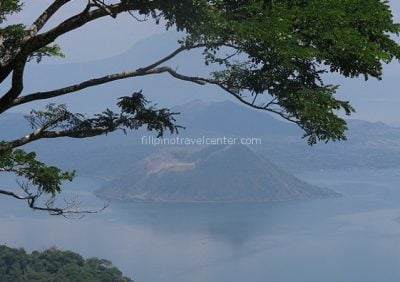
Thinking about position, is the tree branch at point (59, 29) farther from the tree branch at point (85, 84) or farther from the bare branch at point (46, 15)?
the tree branch at point (85, 84)

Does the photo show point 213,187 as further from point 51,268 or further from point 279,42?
point 279,42

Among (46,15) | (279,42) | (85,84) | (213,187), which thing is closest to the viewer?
(279,42)

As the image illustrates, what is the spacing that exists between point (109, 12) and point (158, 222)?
122340 mm

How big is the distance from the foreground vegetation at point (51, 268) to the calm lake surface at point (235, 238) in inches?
1527

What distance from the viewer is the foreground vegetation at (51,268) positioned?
37562 mm

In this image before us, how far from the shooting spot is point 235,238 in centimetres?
10719

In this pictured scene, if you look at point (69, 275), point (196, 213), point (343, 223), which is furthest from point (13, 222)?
point (69, 275)

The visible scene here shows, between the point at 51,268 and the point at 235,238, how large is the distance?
70337mm

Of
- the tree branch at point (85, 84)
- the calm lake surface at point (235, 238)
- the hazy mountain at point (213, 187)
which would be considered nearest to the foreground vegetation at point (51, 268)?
the tree branch at point (85, 84)

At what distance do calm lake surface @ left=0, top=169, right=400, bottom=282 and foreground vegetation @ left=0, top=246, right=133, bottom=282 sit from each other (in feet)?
127

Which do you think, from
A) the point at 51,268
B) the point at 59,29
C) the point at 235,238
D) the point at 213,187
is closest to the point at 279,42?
the point at 59,29

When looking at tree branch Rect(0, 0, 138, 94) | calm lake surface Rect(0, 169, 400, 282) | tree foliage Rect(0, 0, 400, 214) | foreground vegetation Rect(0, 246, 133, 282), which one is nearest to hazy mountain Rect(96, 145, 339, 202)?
calm lake surface Rect(0, 169, 400, 282)

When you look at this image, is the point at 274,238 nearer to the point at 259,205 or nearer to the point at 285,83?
the point at 259,205

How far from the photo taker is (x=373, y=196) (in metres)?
160
